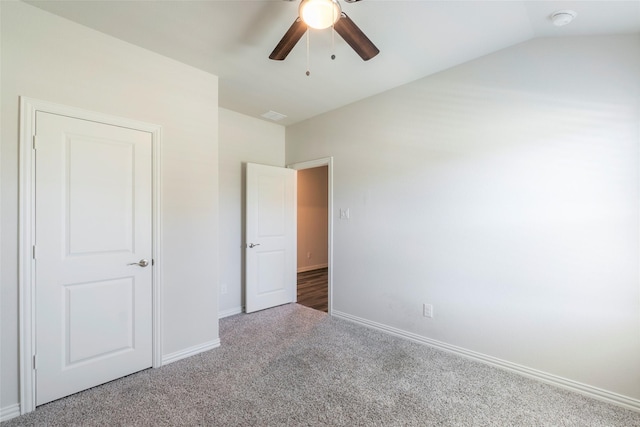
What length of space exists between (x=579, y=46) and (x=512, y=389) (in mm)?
2507

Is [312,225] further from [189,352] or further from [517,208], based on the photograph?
[517,208]

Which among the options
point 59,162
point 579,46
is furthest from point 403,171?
point 59,162

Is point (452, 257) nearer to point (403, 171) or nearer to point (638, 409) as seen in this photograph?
point (403, 171)

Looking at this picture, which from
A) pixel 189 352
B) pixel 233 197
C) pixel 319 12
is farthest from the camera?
pixel 233 197

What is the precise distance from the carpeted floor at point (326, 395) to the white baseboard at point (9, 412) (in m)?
0.05

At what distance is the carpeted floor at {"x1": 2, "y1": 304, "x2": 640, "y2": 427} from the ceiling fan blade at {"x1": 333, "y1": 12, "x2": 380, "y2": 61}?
2.30 meters

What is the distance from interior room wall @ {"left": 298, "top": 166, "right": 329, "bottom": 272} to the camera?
6.40 meters

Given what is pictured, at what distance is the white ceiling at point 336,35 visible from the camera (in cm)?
186

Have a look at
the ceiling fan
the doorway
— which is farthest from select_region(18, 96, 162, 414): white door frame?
the doorway

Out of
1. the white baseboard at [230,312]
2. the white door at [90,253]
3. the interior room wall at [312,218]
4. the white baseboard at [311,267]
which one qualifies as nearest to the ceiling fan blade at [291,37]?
the white door at [90,253]

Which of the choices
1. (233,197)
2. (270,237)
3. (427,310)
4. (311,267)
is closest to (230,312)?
(270,237)

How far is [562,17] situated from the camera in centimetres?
188

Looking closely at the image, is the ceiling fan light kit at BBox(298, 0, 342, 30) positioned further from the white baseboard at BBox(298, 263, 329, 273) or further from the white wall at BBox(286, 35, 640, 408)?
the white baseboard at BBox(298, 263, 329, 273)

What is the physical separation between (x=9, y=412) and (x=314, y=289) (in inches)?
142
